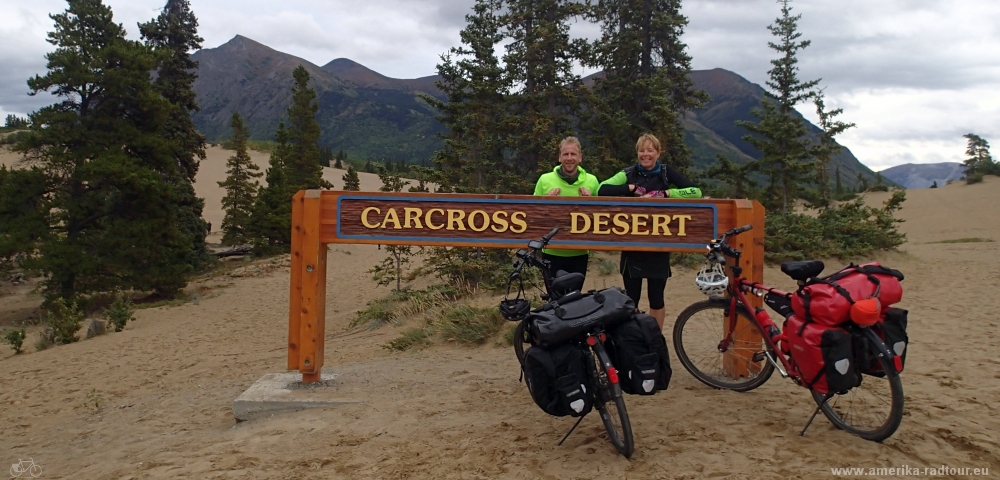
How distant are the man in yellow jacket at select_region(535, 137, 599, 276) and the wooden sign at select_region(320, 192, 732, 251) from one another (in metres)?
0.28

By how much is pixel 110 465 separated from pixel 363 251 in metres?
22.9

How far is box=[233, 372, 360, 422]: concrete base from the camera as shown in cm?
526

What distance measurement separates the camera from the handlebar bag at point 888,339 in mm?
3764

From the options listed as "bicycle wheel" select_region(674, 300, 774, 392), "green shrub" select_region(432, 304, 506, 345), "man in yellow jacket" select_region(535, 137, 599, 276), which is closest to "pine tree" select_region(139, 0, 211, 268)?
"green shrub" select_region(432, 304, 506, 345)

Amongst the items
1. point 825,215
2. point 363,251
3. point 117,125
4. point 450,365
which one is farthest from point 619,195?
point 363,251

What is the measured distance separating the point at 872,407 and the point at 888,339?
0.78 metres

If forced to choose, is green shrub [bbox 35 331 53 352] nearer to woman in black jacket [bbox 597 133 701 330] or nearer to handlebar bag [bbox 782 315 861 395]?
woman in black jacket [bbox 597 133 701 330]

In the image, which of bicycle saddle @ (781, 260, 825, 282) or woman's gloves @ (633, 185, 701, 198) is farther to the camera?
woman's gloves @ (633, 185, 701, 198)

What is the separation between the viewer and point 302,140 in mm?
31719

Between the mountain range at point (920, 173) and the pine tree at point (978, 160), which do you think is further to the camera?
the mountain range at point (920, 173)

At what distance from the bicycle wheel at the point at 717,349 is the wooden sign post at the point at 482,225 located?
53cm

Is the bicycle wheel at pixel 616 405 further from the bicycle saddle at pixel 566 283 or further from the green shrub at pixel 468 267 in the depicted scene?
the green shrub at pixel 468 267

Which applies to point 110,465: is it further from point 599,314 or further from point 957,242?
point 957,242

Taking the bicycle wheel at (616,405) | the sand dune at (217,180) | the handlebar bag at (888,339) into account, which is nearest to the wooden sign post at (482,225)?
the handlebar bag at (888,339)
